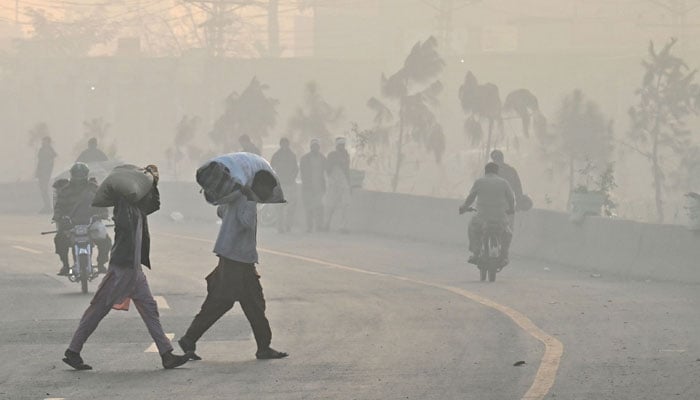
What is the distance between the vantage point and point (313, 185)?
34812 mm

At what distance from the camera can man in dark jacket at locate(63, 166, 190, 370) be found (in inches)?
487

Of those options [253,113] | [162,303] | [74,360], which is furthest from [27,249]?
[253,113]

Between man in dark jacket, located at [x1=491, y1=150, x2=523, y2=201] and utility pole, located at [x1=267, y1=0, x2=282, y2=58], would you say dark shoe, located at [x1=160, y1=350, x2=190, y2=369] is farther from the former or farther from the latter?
utility pole, located at [x1=267, y1=0, x2=282, y2=58]

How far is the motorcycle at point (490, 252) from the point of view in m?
22.2

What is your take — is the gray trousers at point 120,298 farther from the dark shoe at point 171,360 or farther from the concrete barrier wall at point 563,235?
the concrete barrier wall at point 563,235

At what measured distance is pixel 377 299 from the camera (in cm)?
1888

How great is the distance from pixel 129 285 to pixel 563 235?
15005 mm

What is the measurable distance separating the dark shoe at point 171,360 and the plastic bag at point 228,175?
1.38 m

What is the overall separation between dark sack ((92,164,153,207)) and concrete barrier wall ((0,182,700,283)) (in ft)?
38.1

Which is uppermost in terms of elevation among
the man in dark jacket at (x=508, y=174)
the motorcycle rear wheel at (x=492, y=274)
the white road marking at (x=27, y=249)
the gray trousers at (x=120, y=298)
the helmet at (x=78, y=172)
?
the helmet at (x=78, y=172)

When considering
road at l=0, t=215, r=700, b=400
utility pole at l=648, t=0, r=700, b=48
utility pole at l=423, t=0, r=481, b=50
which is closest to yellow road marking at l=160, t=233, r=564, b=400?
road at l=0, t=215, r=700, b=400

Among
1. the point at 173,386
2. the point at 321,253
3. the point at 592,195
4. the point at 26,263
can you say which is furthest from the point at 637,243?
the point at 173,386

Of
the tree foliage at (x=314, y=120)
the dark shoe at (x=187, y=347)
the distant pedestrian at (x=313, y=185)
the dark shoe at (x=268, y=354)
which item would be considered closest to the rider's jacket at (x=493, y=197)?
the dark shoe at (x=268, y=354)

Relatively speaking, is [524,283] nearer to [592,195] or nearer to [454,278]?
[454,278]
